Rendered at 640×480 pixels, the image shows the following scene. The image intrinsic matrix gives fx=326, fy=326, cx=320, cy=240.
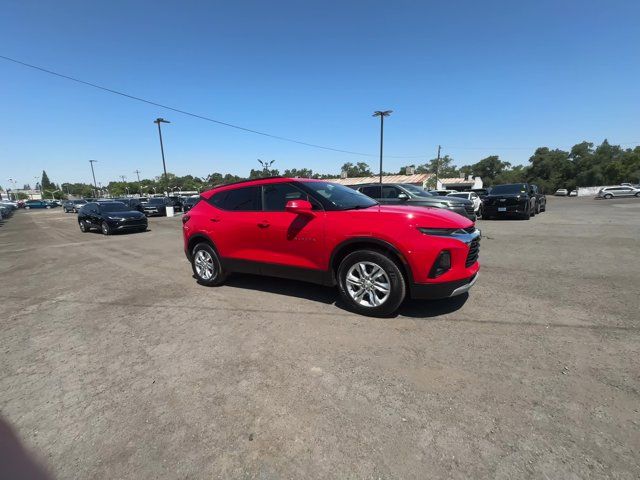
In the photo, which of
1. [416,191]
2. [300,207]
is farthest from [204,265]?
[416,191]

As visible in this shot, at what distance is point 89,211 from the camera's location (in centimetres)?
1587

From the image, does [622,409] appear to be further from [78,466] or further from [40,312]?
[40,312]

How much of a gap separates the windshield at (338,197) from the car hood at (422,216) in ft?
0.99

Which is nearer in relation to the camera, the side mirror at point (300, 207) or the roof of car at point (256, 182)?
the side mirror at point (300, 207)

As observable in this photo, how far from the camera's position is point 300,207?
4215 millimetres

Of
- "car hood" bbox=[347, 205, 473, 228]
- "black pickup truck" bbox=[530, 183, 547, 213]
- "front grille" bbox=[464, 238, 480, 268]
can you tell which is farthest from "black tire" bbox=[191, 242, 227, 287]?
"black pickup truck" bbox=[530, 183, 547, 213]

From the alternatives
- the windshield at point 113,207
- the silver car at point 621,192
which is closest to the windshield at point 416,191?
the windshield at point 113,207

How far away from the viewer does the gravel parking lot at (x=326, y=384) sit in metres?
1.96

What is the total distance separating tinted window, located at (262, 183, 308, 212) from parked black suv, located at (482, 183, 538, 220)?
14.2 metres

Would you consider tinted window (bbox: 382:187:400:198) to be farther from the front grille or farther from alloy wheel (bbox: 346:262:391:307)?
alloy wheel (bbox: 346:262:391:307)

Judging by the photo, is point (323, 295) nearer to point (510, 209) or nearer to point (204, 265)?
point (204, 265)

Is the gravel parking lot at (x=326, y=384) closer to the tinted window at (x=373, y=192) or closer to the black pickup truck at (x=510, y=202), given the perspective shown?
the tinted window at (x=373, y=192)

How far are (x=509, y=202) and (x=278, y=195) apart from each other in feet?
46.9

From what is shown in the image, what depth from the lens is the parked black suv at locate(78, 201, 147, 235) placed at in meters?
14.5
